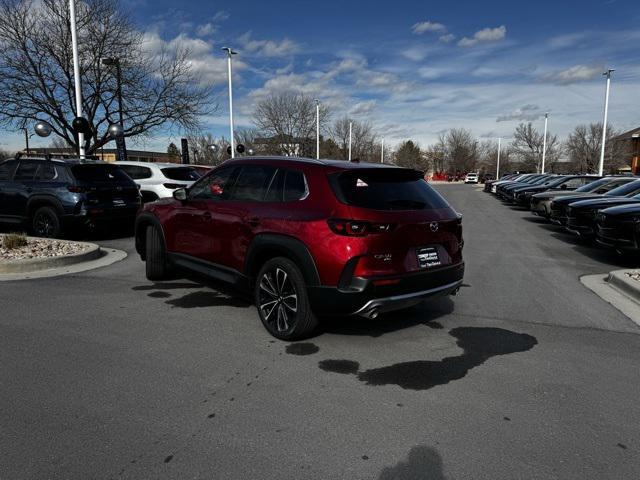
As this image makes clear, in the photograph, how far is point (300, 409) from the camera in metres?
3.28

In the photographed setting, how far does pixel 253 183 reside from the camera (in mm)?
5020

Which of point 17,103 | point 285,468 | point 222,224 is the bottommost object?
point 285,468

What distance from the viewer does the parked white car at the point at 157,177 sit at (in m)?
12.3

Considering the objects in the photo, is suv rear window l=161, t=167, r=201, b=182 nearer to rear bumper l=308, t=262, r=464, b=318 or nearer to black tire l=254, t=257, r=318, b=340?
black tire l=254, t=257, r=318, b=340

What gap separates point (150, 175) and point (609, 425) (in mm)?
11778

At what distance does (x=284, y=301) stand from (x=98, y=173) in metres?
7.27

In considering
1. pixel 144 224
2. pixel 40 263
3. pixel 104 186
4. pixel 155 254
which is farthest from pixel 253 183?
pixel 104 186

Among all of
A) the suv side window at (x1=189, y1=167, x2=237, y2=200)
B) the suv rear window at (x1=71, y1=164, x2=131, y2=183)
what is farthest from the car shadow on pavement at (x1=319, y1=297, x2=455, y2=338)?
the suv rear window at (x1=71, y1=164, x2=131, y2=183)

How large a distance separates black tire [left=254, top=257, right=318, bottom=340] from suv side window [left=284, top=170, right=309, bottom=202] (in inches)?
23.6

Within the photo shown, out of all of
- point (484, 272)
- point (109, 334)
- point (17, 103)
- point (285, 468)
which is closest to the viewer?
point (285, 468)

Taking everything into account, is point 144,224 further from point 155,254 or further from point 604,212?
point 604,212

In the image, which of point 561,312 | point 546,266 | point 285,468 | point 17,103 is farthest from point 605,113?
point 285,468

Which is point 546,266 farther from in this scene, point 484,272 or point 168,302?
point 168,302

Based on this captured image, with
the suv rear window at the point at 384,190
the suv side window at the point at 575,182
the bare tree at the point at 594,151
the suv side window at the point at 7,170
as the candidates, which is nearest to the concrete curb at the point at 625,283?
the suv rear window at the point at 384,190
